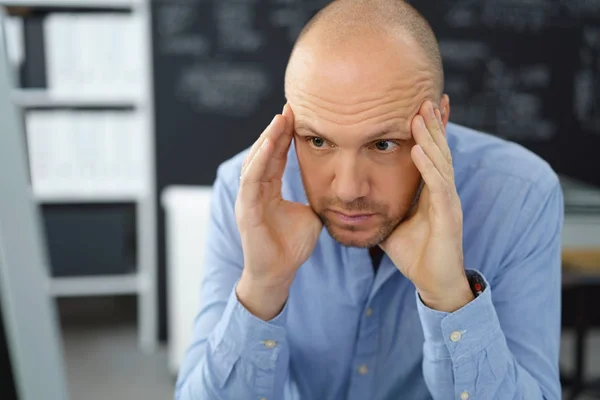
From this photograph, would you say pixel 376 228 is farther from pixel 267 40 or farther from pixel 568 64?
pixel 568 64

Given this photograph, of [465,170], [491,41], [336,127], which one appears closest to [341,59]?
[336,127]

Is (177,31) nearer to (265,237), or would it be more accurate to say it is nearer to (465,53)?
(465,53)

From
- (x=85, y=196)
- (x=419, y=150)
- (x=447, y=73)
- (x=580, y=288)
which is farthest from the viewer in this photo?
(x=447, y=73)

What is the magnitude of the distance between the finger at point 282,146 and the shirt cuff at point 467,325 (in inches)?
11.6

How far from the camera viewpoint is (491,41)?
335 cm

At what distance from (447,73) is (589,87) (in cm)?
69

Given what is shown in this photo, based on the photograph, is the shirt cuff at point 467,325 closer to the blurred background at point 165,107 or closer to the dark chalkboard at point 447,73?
the blurred background at point 165,107

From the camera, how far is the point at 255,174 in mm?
1047

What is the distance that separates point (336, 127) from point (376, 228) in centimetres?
17

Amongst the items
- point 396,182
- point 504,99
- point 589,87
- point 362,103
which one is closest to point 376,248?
point 396,182

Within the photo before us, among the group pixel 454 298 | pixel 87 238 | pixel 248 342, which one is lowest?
pixel 87 238

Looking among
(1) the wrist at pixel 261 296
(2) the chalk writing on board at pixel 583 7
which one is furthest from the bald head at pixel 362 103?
(2) the chalk writing on board at pixel 583 7

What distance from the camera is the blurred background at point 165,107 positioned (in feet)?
10.4

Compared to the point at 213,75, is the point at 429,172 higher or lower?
higher
